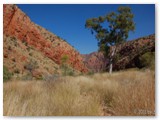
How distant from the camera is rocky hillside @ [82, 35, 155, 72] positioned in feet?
18.0

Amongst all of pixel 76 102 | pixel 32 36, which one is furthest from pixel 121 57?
pixel 32 36

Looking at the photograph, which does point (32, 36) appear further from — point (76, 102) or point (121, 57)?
point (76, 102)

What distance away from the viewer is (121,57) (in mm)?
8305

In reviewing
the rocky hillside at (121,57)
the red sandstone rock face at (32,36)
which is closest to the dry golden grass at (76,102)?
the rocky hillside at (121,57)

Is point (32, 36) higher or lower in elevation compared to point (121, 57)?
higher

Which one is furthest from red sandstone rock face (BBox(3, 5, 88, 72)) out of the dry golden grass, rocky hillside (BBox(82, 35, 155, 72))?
the dry golden grass

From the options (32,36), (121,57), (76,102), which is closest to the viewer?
(76,102)

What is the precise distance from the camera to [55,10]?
4.91 m

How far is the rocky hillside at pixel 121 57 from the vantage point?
5.47m

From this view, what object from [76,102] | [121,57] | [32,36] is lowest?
[76,102]

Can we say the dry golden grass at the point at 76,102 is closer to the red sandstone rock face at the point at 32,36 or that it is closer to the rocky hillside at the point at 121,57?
the rocky hillside at the point at 121,57

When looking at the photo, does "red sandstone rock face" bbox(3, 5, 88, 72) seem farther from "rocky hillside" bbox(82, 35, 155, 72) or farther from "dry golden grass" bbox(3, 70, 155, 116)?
"dry golden grass" bbox(3, 70, 155, 116)

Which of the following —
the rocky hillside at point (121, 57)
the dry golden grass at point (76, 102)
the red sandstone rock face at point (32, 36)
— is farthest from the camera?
the red sandstone rock face at point (32, 36)

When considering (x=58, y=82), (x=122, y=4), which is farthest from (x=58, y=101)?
(x=122, y=4)
